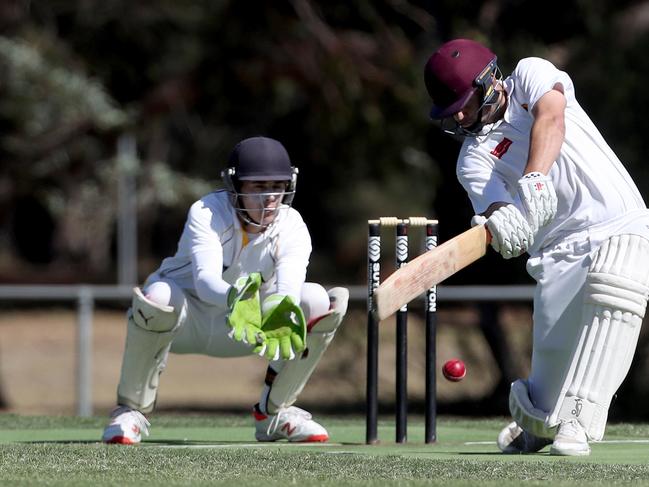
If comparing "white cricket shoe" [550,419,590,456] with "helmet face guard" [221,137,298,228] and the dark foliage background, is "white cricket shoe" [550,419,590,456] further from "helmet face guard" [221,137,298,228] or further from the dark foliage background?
the dark foliage background

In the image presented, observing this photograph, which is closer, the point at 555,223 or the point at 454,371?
the point at 555,223

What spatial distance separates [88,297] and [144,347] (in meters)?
5.61

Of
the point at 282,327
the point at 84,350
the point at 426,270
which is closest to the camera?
the point at 426,270

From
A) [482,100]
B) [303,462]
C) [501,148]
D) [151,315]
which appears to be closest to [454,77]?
[482,100]

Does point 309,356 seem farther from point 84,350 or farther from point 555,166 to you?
point 84,350

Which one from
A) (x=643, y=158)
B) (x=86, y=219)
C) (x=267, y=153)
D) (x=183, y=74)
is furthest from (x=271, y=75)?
(x=267, y=153)

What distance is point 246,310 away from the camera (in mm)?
6012

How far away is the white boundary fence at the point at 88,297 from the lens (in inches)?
458

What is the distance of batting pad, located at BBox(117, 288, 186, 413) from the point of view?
6.41 m

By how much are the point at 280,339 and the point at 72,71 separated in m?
9.44

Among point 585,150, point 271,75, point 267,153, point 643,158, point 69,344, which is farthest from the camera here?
point 69,344

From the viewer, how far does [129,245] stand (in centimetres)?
1873

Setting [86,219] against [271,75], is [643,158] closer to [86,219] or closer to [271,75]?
[271,75]

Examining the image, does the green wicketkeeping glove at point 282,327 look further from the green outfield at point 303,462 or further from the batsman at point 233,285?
the green outfield at point 303,462
